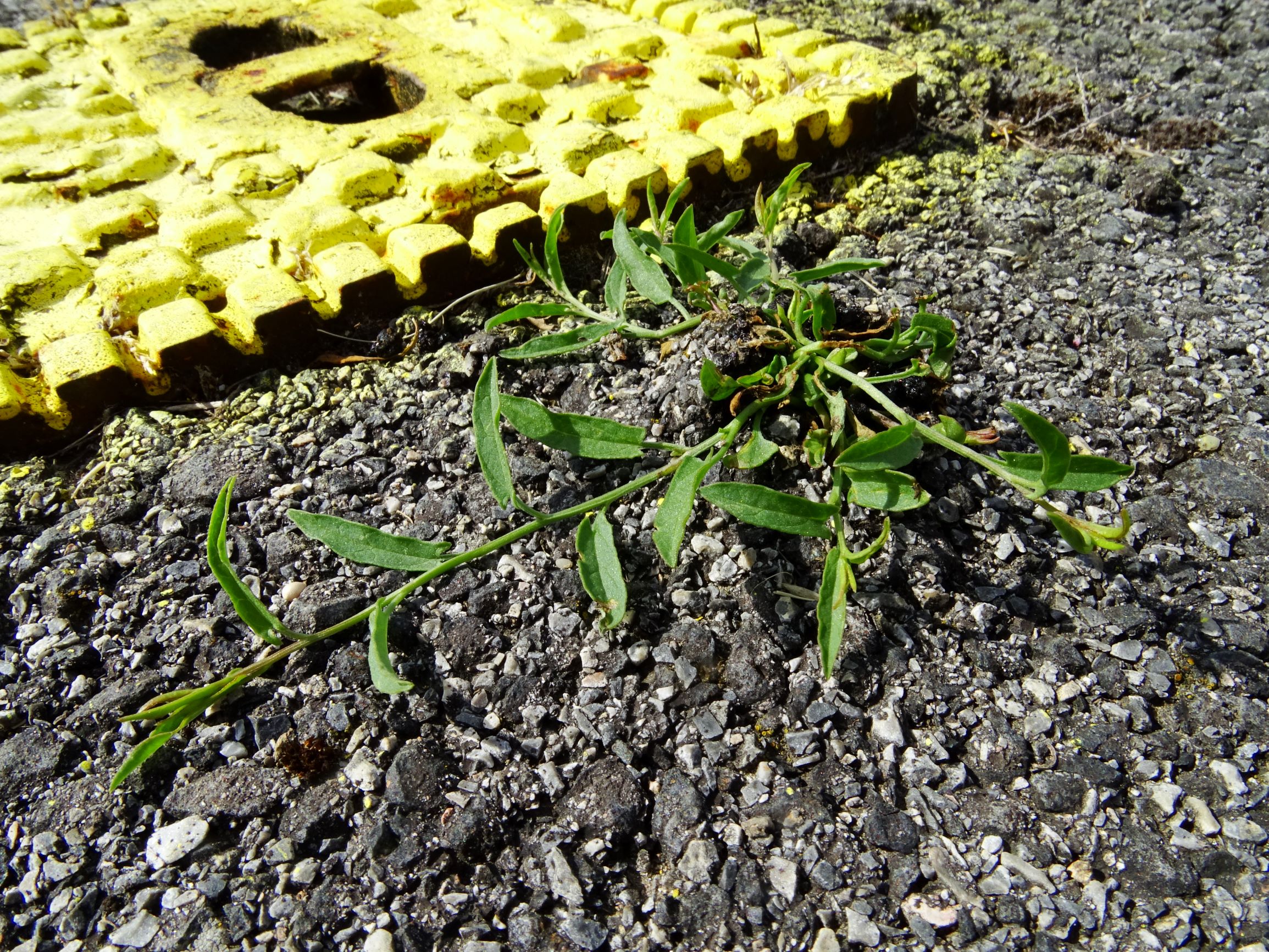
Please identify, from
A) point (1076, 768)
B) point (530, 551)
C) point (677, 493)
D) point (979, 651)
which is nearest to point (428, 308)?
point (530, 551)

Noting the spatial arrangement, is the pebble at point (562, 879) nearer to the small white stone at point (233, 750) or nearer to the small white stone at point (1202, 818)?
the small white stone at point (233, 750)

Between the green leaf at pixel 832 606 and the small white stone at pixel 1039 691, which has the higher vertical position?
the green leaf at pixel 832 606

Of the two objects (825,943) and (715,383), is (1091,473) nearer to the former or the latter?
(715,383)

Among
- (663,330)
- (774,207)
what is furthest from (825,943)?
(774,207)

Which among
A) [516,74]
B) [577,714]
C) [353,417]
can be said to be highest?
[516,74]

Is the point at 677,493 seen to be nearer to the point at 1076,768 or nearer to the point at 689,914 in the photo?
the point at 689,914

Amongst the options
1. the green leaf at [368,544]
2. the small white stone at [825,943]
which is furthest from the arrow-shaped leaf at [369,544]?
the small white stone at [825,943]
